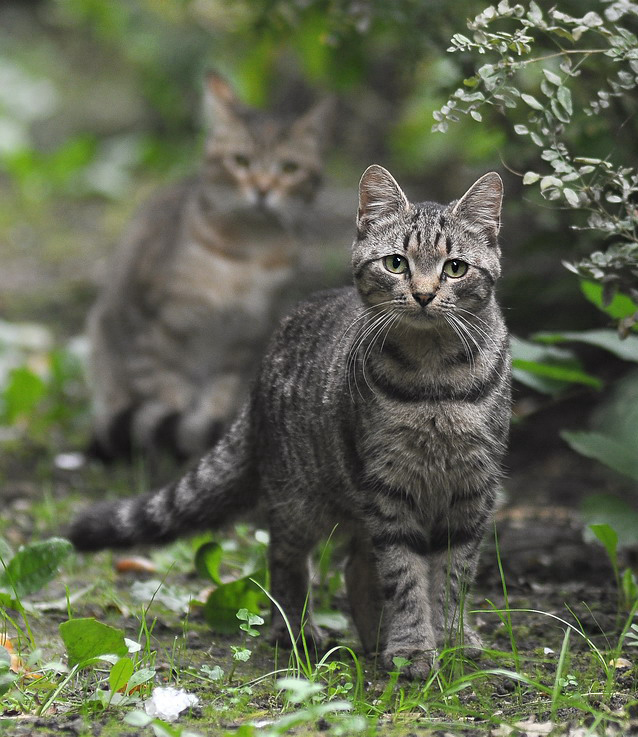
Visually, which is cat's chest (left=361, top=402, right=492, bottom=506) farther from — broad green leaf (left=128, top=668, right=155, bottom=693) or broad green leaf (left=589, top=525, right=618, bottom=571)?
broad green leaf (left=128, top=668, right=155, bottom=693)

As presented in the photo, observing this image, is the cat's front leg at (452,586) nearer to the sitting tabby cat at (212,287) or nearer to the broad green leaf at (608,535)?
the broad green leaf at (608,535)

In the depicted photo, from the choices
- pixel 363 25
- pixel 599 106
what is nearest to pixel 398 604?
pixel 599 106

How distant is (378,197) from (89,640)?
4.91ft

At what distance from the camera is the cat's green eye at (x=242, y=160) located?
18.9 ft

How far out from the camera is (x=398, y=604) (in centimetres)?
304

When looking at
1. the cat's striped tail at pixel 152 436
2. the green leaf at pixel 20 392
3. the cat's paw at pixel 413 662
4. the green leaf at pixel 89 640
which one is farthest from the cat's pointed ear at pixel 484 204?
the green leaf at pixel 20 392

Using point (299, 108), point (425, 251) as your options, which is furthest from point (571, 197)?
point (299, 108)

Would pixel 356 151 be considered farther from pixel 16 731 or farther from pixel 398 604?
pixel 16 731

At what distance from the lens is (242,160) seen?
5.77 m

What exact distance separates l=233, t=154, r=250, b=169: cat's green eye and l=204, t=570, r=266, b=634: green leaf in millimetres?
2938

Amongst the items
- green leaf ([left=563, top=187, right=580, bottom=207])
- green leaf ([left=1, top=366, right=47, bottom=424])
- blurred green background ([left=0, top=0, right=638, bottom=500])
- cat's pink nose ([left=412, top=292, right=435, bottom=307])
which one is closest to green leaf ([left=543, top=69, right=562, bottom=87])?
blurred green background ([left=0, top=0, right=638, bottom=500])

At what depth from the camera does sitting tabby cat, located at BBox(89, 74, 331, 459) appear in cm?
571

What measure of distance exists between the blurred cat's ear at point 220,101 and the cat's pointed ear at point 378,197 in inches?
110

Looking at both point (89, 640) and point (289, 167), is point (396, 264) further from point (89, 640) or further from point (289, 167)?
point (289, 167)
